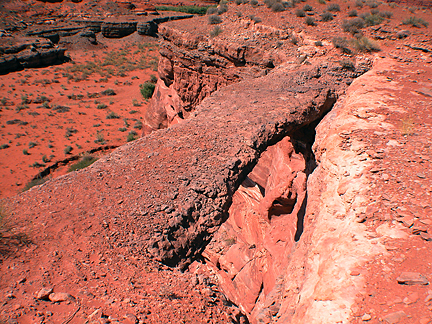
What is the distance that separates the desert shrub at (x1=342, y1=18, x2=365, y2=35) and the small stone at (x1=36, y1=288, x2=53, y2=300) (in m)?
13.5

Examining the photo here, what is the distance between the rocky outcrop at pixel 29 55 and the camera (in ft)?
91.0

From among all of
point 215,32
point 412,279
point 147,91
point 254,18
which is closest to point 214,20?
point 215,32

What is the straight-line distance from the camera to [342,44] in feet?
35.1

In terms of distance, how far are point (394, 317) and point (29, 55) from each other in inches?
1388

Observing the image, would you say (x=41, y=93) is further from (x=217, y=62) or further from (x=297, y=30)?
(x=297, y=30)

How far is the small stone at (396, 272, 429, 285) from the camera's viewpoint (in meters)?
2.94

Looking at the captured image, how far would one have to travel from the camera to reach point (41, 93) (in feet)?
77.9

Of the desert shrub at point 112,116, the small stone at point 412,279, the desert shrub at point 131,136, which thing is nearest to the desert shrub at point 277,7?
the desert shrub at point 131,136

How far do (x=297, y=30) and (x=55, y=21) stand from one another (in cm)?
4099

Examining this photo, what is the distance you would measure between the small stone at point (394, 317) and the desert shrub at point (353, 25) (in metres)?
12.2

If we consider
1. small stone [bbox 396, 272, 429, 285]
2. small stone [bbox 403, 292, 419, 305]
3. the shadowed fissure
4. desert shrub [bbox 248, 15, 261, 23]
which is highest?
desert shrub [bbox 248, 15, 261, 23]

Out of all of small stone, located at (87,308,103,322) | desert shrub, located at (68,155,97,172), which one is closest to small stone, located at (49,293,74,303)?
small stone, located at (87,308,103,322)

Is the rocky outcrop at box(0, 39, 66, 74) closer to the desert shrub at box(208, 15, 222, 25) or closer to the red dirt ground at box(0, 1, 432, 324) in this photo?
the desert shrub at box(208, 15, 222, 25)

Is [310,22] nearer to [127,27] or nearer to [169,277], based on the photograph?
[169,277]
